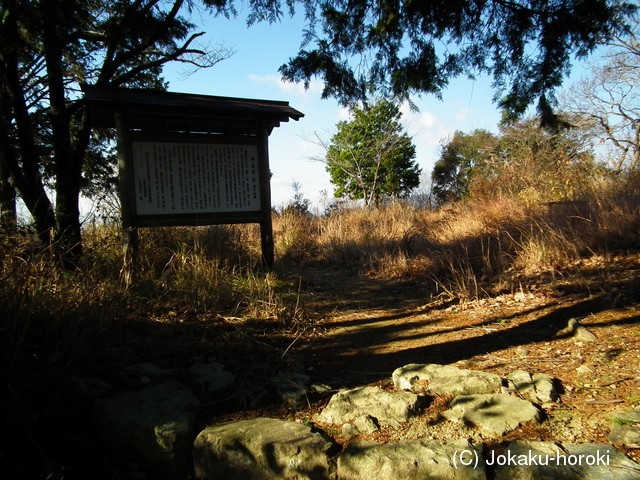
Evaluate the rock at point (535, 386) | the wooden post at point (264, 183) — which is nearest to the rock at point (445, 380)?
the rock at point (535, 386)

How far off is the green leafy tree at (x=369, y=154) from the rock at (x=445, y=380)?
1463 centimetres

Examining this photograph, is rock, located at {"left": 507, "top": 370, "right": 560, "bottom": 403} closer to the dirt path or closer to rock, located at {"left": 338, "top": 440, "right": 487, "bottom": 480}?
the dirt path

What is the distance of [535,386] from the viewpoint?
233 centimetres

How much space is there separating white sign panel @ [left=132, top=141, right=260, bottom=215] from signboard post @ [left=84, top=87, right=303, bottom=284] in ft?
0.03

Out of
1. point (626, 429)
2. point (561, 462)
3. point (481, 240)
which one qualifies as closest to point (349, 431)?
point (561, 462)

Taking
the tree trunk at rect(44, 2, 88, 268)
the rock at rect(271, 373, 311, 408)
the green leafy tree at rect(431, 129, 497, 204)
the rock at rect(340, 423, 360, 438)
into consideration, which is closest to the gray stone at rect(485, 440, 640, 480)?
the rock at rect(340, 423, 360, 438)

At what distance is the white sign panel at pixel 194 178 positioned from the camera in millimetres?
4898

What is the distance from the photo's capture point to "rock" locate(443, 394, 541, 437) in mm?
2021

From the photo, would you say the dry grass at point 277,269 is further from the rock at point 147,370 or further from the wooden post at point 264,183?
the wooden post at point 264,183

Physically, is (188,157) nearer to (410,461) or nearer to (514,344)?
(514,344)

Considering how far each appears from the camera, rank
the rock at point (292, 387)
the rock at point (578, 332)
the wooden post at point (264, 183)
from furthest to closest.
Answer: the wooden post at point (264, 183), the rock at point (578, 332), the rock at point (292, 387)

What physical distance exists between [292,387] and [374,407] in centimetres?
58

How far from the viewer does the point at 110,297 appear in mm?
3514

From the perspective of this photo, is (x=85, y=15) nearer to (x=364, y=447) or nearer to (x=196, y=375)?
(x=196, y=375)
